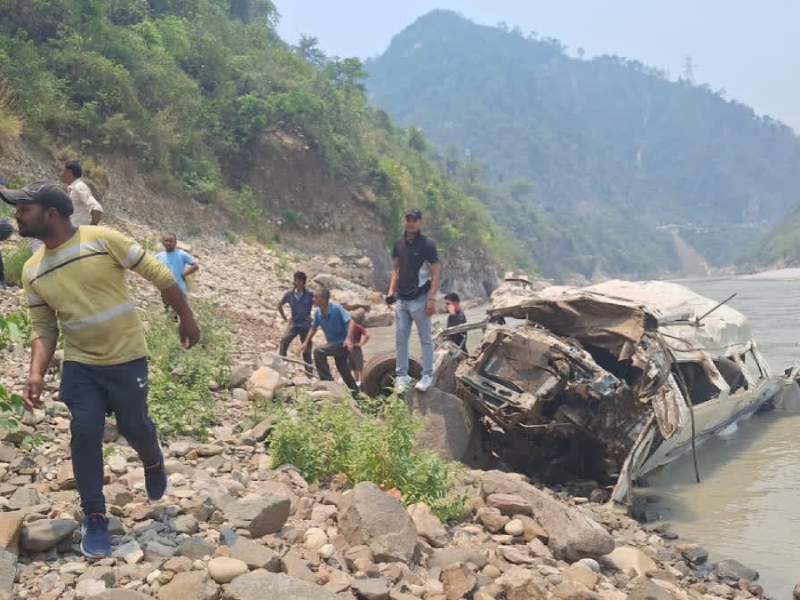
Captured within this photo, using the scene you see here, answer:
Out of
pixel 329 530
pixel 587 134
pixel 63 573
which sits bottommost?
pixel 329 530

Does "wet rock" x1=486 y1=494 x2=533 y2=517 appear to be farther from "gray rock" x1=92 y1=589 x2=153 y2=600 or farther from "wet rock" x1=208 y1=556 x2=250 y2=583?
"gray rock" x1=92 y1=589 x2=153 y2=600

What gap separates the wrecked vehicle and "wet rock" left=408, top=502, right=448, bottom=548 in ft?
7.40

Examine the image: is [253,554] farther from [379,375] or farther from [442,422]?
[379,375]

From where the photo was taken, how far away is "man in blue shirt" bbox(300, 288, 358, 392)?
8.42 m

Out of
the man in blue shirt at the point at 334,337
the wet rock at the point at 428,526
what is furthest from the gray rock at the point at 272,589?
the man in blue shirt at the point at 334,337

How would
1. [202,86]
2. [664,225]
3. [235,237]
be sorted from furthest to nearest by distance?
[664,225] < [202,86] < [235,237]

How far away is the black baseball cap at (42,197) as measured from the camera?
313 cm

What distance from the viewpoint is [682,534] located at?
6.05 meters

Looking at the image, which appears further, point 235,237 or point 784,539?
point 235,237

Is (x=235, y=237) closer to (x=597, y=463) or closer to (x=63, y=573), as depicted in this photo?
(x=597, y=463)

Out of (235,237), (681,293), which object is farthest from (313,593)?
(235,237)

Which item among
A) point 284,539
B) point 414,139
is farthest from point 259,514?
point 414,139

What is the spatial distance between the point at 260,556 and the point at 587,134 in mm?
183875

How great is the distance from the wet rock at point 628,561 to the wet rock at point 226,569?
8.67 feet
